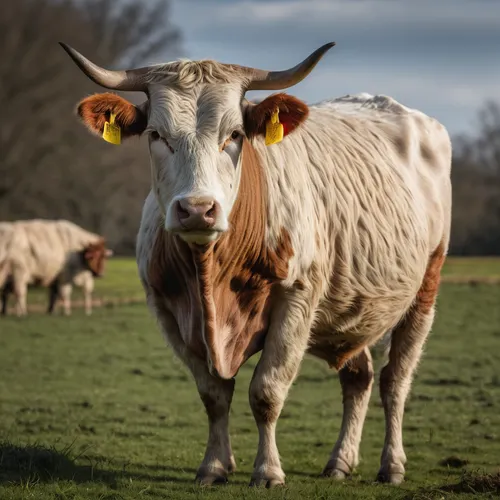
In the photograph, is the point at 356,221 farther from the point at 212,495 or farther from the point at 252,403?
the point at 212,495

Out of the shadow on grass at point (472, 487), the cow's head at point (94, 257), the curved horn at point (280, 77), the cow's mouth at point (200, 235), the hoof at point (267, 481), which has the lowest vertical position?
the cow's head at point (94, 257)

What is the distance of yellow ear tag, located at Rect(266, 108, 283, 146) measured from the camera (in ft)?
20.0

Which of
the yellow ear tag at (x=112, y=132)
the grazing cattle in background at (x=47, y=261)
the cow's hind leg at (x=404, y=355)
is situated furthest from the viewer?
the grazing cattle in background at (x=47, y=261)

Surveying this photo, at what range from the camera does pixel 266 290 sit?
630cm

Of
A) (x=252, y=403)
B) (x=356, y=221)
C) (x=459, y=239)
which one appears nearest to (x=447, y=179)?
(x=356, y=221)

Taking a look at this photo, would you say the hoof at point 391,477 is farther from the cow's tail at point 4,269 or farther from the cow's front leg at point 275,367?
the cow's tail at point 4,269

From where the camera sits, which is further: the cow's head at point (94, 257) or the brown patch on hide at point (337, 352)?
the cow's head at point (94, 257)

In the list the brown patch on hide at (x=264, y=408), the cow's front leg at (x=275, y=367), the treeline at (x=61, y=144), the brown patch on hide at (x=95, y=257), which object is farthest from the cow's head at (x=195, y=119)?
the treeline at (x=61, y=144)

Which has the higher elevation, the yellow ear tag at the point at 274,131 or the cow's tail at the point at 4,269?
the yellow ear tag at the point at 274,131

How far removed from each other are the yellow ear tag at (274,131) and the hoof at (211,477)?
2.16 m

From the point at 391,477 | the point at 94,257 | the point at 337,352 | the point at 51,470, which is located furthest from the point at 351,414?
the point at 94,257

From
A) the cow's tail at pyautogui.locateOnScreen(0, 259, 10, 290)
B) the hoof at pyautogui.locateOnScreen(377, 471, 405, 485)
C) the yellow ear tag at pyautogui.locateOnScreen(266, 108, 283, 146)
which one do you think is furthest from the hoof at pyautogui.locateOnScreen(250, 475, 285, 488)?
the cow's tail at pyautogui.locateOnScreen(0, 259, 10, 290)

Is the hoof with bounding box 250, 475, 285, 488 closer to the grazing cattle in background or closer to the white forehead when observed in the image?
the white forehead

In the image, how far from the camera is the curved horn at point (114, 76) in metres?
5.84
